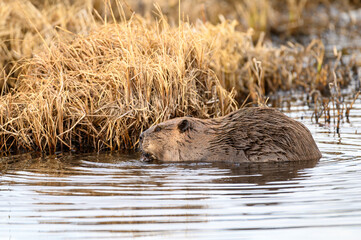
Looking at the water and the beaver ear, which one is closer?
the water

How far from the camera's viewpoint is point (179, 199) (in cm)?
455

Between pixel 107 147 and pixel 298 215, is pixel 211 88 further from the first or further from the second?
pixel 298 215

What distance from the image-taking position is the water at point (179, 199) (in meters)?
3.79

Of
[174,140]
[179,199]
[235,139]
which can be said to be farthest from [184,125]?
[179,199]

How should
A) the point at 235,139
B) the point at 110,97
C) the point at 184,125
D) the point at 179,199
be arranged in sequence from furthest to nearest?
1. the point at 110,97
2. the point at 184,125
3. the point at 235,139
4. the point at 179,199

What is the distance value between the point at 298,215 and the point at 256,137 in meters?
1.82

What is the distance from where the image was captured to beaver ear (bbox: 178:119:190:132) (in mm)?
6137

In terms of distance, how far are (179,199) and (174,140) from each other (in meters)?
1.68

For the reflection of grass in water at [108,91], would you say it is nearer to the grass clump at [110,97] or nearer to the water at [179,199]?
the grass clump at [110,97]

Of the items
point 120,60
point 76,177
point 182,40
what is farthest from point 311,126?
point 76,177

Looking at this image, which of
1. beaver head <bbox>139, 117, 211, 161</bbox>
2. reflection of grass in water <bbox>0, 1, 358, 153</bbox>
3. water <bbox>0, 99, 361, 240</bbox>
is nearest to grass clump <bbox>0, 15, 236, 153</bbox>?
reflection of grass in water <bbox>0, 1, 358, 153</bbox>

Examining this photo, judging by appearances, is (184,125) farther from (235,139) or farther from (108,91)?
(108,91)

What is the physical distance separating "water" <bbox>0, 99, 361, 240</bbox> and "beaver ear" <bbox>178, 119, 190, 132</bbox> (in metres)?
0.35

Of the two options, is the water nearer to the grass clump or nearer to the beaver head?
the beaver head
